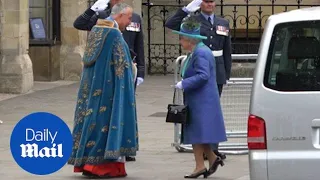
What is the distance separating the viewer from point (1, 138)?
1340cm

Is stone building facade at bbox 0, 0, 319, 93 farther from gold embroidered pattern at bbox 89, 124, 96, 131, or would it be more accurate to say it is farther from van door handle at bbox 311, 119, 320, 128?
van door handle at bbox 311, 119, 320, 128

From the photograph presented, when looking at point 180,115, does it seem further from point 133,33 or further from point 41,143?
point 41,143

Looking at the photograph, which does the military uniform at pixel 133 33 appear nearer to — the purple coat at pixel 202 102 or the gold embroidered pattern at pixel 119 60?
the gold embroidered pattern at pixel 119 60

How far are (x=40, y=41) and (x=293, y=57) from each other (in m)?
12.6

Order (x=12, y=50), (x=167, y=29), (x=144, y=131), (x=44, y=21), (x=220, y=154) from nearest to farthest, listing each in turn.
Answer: (x=220, y=154) < (x=144, y=131) < (x=12, y=50) < (x=44, y=21) < (x=167, y=29)

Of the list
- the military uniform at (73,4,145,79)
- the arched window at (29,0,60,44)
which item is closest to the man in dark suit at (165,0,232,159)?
the military uniform at (73,4,145,79)

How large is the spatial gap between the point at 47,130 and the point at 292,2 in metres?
16.2

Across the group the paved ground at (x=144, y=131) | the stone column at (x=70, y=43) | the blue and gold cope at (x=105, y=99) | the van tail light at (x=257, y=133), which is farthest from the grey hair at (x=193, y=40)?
the stone column at (x=70, y=43)

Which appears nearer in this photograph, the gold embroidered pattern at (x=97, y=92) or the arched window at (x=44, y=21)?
the gold embroidered pattern at (x=97, y=92)

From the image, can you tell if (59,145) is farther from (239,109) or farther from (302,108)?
(239,109)

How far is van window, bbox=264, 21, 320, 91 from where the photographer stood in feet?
26.6

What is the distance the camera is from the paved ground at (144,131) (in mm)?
10828

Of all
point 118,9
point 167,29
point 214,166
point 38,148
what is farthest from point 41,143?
point 167,29

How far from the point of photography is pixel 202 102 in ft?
33.8
